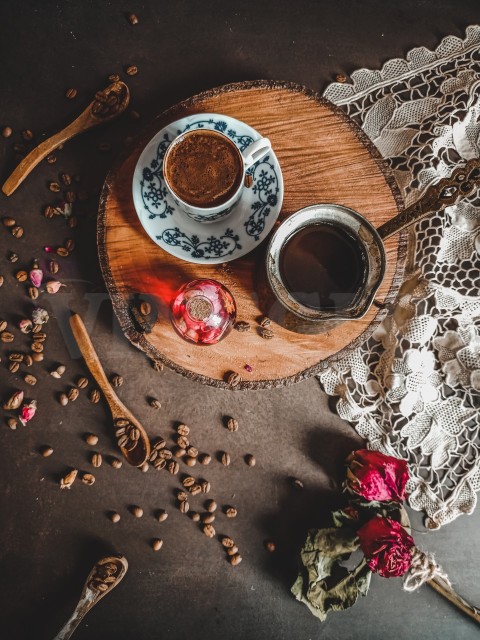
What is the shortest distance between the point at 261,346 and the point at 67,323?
50cm

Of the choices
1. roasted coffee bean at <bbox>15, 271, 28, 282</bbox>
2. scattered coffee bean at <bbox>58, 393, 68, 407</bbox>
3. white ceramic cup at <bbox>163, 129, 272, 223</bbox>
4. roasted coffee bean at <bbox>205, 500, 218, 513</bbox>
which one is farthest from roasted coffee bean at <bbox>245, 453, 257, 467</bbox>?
roasted coffee bean at <bbox>15, 271, 28, 282</bbox>

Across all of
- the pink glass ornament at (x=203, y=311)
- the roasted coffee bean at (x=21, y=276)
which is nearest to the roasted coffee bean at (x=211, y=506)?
the pink glass ornament at (x=203, y=311)

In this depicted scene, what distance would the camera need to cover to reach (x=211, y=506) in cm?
120

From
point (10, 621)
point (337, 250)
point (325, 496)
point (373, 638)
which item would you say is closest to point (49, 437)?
point (10, 621)

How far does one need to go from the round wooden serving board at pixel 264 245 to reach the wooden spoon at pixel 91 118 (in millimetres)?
219

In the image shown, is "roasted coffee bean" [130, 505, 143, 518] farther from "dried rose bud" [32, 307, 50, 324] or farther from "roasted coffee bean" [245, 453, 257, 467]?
"dried rose bud" [32, 307, 50, 324]

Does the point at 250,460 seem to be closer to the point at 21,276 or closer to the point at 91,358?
the point at 91,358

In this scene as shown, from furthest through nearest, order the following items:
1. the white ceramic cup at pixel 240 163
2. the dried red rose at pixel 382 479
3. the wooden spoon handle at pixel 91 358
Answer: the wooden spoon handle at pixel 91 358 → the dried red rose at pixel 382 479 → the white ceramic cup at pixel 240 163

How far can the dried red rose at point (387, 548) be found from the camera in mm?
1027

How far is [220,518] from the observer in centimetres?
121

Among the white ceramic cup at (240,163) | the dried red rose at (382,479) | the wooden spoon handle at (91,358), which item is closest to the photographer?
the white ceramic cup at (240,163)

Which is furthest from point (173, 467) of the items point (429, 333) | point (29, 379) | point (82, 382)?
point (429, 333)

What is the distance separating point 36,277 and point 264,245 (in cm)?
57

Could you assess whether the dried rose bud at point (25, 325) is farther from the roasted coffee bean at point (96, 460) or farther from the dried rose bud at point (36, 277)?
the roasted coffee bean at point (96, 460)
